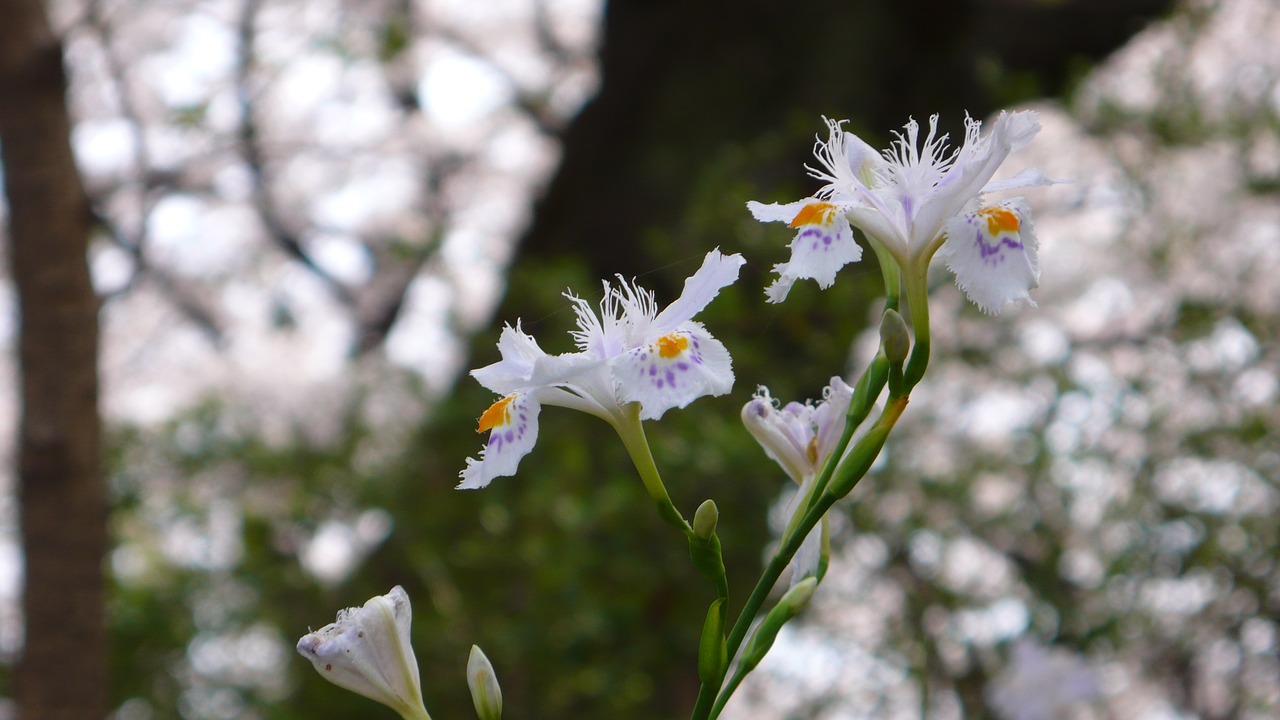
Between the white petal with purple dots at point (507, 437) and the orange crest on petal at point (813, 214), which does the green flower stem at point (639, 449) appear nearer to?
the white petal with purple dots at point (507, 437)

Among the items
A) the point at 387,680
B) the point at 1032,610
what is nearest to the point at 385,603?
the point at 387,680

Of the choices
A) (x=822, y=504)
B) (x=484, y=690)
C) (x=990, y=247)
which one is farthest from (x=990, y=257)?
(x=484, y=690)

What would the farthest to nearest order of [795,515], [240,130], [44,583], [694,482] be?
[240,130], [694,482], [44,583], [795,515]

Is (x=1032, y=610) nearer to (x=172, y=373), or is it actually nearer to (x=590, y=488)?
(x=590, y=488)

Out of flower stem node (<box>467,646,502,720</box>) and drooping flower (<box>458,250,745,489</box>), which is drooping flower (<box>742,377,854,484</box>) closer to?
drooping flower (<box>458,250,745,489</box>)

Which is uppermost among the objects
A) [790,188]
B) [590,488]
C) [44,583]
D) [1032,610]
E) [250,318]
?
[250,318]

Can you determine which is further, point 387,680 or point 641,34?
point 641,34

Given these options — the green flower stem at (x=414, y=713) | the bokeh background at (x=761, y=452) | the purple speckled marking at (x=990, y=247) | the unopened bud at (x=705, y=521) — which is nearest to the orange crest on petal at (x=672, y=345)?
the unopened bud at (x=705, y=521)

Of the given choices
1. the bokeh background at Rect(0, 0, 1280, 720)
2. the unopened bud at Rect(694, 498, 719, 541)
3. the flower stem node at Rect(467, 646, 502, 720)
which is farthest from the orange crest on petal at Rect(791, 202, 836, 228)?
the bokeh background at Rect(0, 0, 1280, 720)
